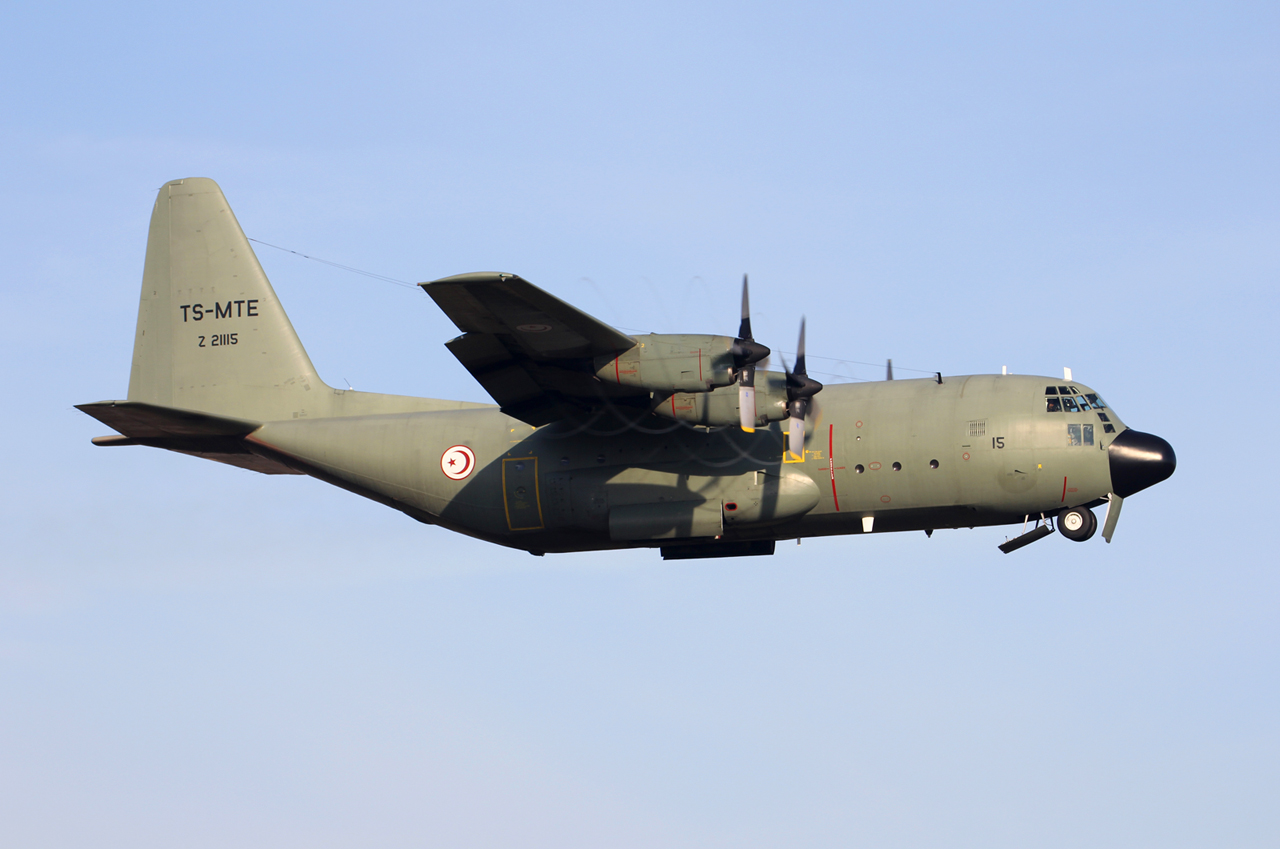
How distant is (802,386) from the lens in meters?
21.0

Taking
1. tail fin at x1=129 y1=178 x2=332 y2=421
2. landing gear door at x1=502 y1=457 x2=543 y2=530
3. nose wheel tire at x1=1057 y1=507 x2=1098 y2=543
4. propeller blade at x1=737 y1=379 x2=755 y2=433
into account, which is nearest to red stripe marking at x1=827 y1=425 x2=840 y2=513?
propeller blade at x1=737 y1=379 x2=755 y2=433

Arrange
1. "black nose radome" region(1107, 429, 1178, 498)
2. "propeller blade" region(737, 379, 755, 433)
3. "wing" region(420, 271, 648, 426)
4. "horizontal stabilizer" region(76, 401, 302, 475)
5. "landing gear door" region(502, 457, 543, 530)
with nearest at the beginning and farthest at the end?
1. "wing" region(420, 271, 648, 426)
2. "propeller blade" region(737, 379, 755, 433)
3. "black nose radome" region(1107, 429, 1178, 498)
4. "horizontal stabilizer" region(76, 401, 302, 475)
5. "landing gear door" region(502, 457, 543, 530)

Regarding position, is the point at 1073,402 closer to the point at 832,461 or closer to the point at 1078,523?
the point at 1078,523

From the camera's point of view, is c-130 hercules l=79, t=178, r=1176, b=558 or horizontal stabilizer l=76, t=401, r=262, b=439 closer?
c-130 hercules l=79, t=178, r=1176, b=558

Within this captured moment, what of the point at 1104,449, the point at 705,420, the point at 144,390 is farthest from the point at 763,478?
the point at 144,390

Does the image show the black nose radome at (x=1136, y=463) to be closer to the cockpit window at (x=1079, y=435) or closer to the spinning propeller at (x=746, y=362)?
the cockpit window at (x=1079, y=435)

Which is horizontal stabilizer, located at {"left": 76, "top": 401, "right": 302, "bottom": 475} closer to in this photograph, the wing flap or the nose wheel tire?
the wing flap

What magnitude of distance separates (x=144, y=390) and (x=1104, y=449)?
57.0 ft

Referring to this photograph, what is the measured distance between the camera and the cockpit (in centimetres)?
2161

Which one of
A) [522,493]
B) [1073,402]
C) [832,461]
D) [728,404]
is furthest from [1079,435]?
[522,493]

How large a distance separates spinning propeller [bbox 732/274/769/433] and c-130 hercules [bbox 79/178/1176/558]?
0.11 ft

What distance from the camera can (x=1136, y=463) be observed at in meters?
21.2

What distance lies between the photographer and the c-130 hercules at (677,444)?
20062mm

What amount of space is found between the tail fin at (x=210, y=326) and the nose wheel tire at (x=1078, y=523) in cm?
1333
